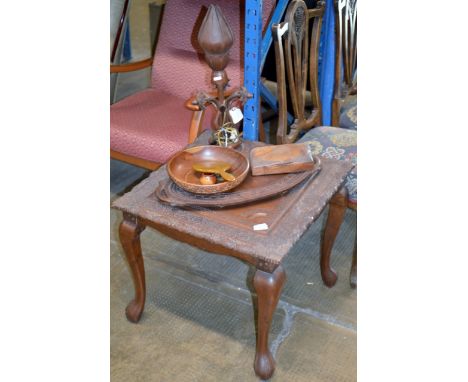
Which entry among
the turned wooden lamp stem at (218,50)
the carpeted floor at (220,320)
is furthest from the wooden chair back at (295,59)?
the carpeted floor at (220,320)

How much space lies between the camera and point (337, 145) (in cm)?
196

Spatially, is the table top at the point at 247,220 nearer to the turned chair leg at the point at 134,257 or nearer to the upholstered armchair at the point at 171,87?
the turned chair leg at the point at 134,257

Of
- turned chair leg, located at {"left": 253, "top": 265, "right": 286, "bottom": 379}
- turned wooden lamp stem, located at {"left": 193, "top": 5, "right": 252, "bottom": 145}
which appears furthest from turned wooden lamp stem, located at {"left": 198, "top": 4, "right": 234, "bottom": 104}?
turned chair leg, located at {"left": 253, "top": 265, "right": 286, "bottom": 379}

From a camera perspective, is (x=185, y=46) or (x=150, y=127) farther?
(x=185, y=46)

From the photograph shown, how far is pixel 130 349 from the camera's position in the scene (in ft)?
5.92

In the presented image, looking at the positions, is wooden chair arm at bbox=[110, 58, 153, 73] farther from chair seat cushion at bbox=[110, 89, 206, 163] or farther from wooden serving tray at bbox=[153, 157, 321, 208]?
wooden serving tray at bbox=[153, 157, 321, 208]

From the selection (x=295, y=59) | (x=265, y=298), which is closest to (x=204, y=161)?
(x=265, y=298)

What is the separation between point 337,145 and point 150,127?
849 millimetres

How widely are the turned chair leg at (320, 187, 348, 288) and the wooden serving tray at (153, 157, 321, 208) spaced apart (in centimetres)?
19

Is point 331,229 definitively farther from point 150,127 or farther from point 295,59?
point 150,127

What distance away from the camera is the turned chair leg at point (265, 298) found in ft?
4.66

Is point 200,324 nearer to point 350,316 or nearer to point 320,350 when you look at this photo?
point 320,350

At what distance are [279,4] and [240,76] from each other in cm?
37

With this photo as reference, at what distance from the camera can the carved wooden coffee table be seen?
1.40m
